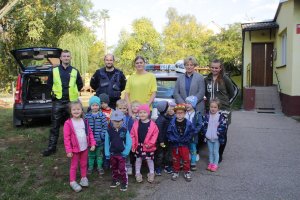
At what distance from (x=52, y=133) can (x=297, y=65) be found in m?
9.05

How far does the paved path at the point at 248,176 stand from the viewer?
443 centimetres

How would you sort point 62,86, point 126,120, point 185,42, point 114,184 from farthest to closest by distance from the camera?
point 185,42 → point 62,86 → point 126,120 → point 114,184

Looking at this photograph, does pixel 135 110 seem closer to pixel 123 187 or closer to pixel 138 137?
pixel 138 137

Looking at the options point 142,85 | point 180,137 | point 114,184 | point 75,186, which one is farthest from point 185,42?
point 75,186

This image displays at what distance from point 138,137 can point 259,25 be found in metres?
13.5

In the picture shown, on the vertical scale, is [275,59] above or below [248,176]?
above

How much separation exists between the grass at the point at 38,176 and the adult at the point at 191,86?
5.60 feet

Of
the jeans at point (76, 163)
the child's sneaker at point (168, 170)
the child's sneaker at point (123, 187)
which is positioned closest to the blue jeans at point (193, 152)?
the child's sneaker at point (168, 170)

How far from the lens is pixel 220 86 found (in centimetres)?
575

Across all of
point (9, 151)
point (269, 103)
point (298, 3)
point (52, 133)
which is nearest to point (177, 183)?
point (52, 133)

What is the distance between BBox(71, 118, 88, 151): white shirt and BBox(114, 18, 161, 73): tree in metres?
42.6

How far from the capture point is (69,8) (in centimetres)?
2931

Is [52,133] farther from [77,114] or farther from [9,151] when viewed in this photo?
[77,114]

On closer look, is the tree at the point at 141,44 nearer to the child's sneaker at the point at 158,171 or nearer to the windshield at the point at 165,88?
the windshield at the point at 165,88
